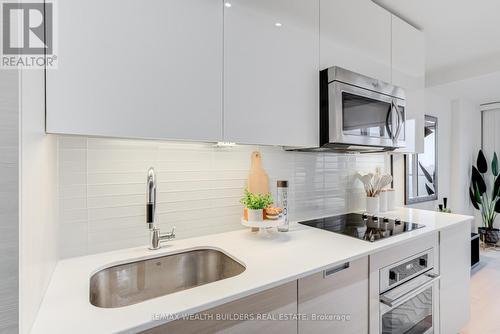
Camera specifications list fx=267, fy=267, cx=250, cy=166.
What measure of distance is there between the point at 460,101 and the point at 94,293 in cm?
457

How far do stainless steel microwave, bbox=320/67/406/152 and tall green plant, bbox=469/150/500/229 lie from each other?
3.21m

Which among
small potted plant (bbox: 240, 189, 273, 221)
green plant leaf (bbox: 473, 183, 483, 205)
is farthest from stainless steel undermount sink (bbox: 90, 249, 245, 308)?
green plant leaf (bbox: 473, 183, 483, 205)

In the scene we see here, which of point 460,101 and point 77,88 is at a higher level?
point 460,101

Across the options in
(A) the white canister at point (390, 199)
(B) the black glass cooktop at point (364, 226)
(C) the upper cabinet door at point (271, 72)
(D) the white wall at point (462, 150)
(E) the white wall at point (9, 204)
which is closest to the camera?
(E) the white wall at point (9, 204)

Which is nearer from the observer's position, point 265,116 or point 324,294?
point 324,294

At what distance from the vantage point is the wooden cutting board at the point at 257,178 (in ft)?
5.01

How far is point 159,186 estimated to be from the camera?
1.28 metres

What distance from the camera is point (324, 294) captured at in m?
1.08

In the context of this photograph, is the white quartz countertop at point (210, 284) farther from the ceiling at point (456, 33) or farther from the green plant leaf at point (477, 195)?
the green plant leaf at point (477, 195)

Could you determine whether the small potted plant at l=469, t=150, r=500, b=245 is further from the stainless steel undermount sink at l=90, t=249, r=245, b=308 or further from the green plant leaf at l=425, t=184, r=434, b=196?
the stainless steel undermount sink at l=90, t=249, r=245, b=308

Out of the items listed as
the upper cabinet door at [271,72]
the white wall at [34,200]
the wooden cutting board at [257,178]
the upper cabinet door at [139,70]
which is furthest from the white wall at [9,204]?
the wooden cutting board at [257,178]

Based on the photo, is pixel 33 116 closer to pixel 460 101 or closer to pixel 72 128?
pixel 72 128

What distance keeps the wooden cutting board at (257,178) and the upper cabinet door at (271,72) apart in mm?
293

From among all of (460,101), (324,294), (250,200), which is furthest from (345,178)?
(460,101)
